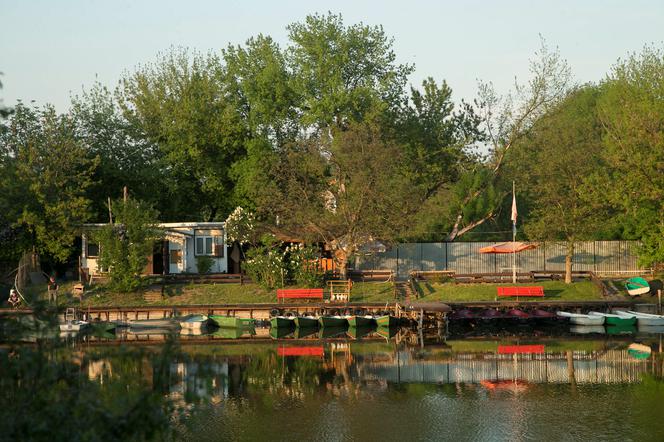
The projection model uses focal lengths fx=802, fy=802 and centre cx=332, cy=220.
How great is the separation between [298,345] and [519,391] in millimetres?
15641

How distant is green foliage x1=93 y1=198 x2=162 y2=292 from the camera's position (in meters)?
54.6

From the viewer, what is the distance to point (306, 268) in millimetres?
55844

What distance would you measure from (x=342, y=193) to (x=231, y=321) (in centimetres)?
1292

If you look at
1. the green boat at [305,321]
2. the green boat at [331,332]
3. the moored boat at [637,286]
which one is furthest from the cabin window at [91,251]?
the moored boat at [637,286]

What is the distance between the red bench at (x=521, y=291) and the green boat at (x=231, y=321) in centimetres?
1666

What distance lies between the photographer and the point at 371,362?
38.9 m

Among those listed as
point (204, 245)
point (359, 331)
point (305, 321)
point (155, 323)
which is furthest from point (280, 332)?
point (204, 245)

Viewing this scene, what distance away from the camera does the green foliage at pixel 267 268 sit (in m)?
55.9

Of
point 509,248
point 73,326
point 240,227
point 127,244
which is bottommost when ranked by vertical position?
point 73,326

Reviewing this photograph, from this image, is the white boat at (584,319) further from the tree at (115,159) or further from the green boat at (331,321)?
the tree at (115,159)

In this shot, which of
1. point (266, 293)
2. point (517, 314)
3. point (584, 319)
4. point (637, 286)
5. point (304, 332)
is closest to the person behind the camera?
point (304, 332)

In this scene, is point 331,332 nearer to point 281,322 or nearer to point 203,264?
point 281,322

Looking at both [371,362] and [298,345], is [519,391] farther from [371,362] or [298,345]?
[298,345]

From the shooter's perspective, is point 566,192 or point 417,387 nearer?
point 417,387
